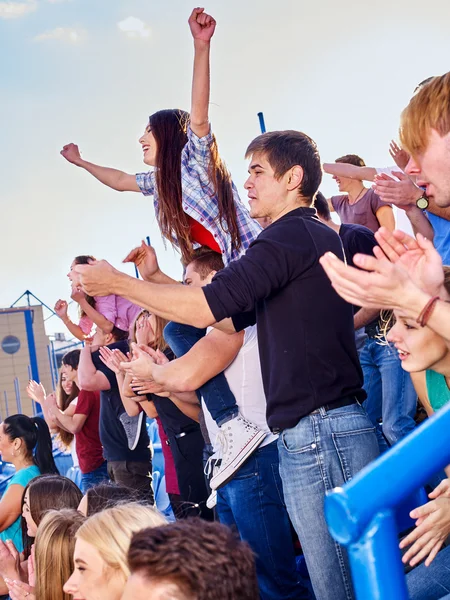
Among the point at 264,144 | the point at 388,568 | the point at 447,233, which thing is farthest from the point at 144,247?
the point at 388,568

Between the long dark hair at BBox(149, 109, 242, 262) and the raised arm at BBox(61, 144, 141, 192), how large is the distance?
535 millimetres

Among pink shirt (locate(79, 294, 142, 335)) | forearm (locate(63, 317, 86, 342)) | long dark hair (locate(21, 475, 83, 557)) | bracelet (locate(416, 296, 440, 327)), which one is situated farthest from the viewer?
forearm (locate(63, 317, 86, 342))

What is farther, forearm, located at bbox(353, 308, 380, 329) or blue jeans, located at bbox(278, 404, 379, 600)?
forearm, located at bbox(353, 308, 380, 329)

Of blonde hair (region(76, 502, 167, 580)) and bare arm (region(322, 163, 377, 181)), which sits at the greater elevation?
bare arm (region(322, 163, 377, 181))

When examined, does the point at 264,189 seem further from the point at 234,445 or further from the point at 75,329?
the point at 75,329

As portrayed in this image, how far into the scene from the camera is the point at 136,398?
416 cm

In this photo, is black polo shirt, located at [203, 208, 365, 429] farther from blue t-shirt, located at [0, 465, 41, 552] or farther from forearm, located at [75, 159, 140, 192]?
blue t-shirt, located at [0, 465, 41, 552]

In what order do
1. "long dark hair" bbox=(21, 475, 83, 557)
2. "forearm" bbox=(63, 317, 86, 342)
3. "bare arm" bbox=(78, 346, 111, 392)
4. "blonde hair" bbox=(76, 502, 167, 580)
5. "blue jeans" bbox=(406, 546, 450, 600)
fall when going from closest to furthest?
"blue jeans" bbox=(406, 546, 450, 600) < "blonde hair" bbox=(76, 502, 167, 580) < "long dark hair" bbox=(21, 475, 83, 557) < "bare arm" bbox=(78, 346, 111, 392) < "forearm" bbox=(63, 317, 86, 342)

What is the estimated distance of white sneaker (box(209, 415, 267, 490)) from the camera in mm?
2705

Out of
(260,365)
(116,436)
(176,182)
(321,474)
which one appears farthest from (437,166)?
(116,436)

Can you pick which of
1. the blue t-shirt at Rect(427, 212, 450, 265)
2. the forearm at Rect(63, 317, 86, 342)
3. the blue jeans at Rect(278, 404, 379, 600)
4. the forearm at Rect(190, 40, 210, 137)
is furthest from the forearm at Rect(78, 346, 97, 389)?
the blue jeans at Rect(278, 404, 379, 600)

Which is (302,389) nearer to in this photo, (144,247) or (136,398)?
(144,247)

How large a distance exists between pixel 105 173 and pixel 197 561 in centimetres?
294

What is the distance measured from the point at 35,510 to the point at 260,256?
219 centimetres
